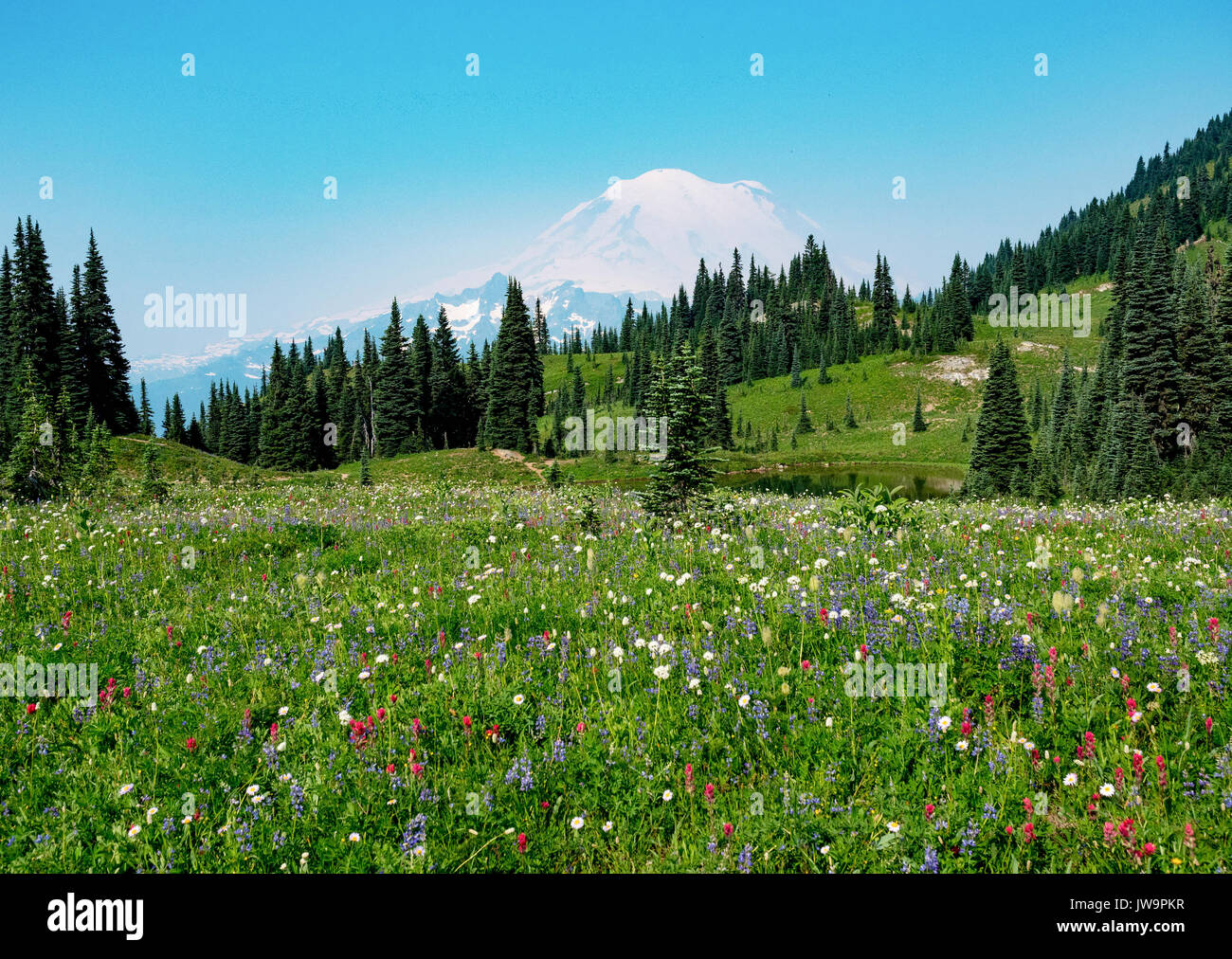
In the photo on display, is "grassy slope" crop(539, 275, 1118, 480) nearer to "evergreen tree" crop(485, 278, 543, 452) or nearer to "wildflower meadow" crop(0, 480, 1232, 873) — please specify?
"evergreen tree" crop(485, 278, 543, 452)

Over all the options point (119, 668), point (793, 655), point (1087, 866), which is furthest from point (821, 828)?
point (119, 668)

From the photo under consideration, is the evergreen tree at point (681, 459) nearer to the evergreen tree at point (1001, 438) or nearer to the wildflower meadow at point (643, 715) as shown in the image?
the wildflower meadow at point (643, 715)

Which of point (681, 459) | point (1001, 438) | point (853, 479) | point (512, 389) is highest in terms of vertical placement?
point (512, 389)

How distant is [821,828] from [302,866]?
281cm

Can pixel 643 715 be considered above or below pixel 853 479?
above

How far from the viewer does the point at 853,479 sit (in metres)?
91.9

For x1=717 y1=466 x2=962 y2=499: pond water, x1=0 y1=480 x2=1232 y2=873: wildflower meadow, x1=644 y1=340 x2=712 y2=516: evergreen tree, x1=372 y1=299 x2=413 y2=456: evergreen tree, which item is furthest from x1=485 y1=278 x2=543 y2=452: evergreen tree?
x1=0 y1=480 x2=1232 y2=873: wildflower meadow

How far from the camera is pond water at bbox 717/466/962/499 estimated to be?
265ft

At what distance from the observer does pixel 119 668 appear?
5.71 meters

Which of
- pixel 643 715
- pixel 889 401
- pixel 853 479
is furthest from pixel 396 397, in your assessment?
pixel 889 401

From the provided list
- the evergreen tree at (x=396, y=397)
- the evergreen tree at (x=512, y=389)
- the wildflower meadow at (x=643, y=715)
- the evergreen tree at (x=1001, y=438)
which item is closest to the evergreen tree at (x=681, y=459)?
the wildflower meadow at (x=643, y=715)

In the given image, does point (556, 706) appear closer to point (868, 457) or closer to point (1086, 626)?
point (1086, 626)

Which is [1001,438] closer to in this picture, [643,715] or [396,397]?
[643,715]

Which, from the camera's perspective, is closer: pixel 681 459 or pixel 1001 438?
pixel 681 459
